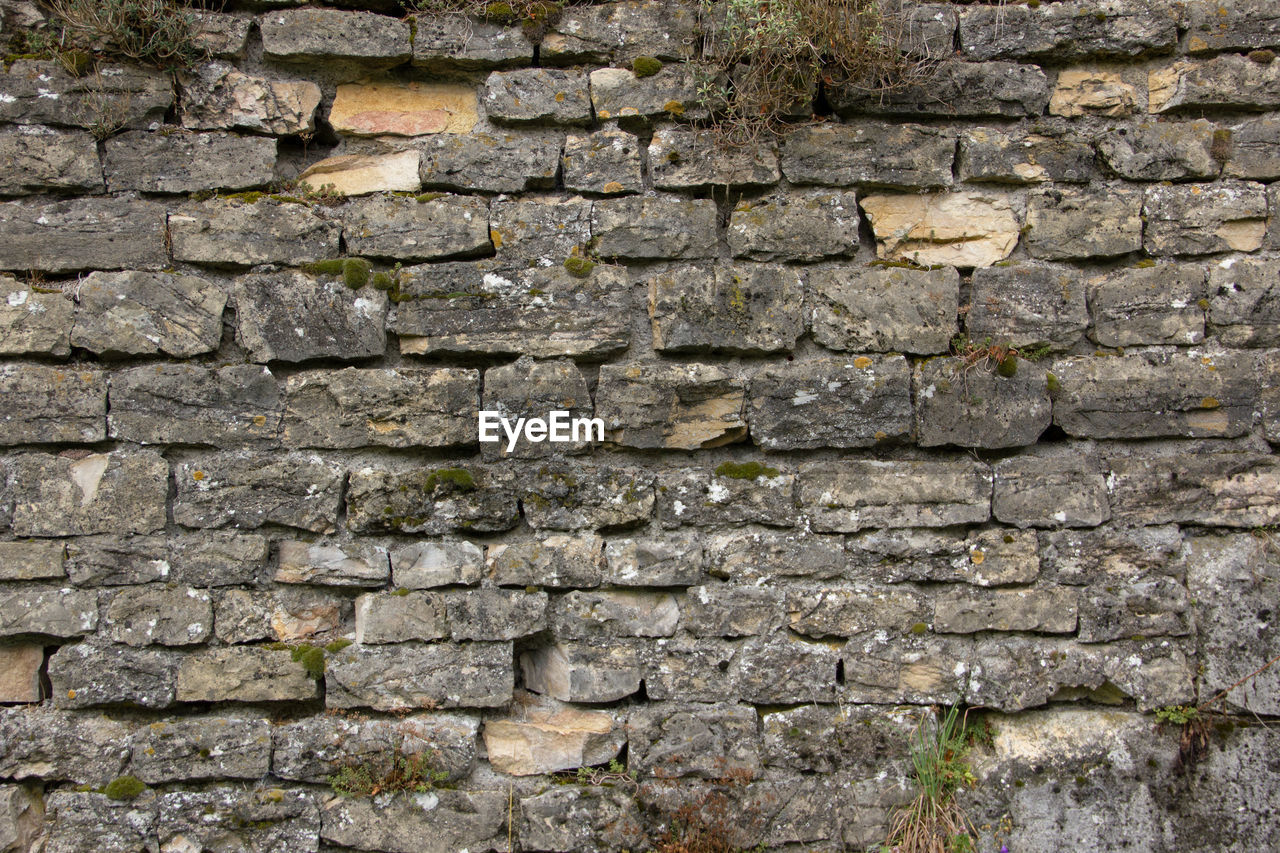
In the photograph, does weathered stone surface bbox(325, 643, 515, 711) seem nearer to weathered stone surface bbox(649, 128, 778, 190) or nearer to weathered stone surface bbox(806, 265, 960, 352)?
weathered stone surface bbox(806, 265, 960, 352)

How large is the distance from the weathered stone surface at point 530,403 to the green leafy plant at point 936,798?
4.82 feet

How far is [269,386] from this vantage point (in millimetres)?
2506

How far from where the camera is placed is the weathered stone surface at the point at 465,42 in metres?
2.60

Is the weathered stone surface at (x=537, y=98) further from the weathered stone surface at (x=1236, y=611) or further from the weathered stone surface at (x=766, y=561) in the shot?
the weathered stone surface at (x=1236, y=611)

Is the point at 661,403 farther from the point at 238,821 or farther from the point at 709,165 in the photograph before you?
the point at 238,821

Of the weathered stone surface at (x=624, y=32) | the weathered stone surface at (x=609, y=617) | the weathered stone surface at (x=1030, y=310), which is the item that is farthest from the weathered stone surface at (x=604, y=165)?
the weathered stone surface at (x=609, y=617)

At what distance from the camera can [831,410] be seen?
2.52m

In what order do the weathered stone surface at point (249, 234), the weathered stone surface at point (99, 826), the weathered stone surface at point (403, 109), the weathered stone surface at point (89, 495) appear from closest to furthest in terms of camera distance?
the weathered stone surface at point (99, 826)
the weathered stone surface at point (89, 495)
the weathered stone surface at point (249, 234)
the weathered stone surface at point (403, 109)

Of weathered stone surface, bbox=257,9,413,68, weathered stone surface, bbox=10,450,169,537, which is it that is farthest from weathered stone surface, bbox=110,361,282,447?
weathered stone surface, bbox=257,9,413,68

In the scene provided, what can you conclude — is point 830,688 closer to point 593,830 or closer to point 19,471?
point 593,830

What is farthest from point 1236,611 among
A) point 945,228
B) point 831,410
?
point 945,228

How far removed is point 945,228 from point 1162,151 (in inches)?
31.7

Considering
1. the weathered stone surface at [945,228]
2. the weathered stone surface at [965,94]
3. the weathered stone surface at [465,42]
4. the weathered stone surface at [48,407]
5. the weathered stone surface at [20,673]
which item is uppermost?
the weathered stone surface at [465,42]

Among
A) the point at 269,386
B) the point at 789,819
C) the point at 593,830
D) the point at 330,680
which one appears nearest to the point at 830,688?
the point at 789,819
